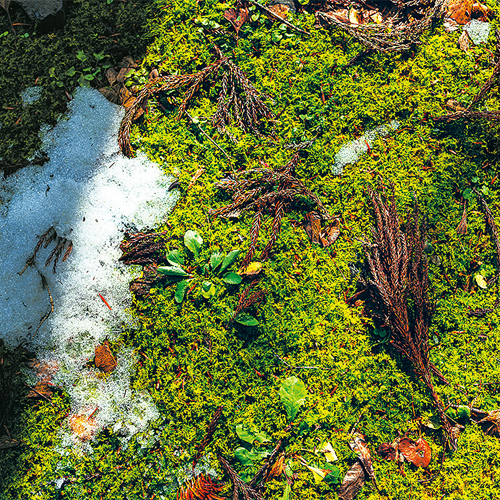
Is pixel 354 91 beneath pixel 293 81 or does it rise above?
beneath

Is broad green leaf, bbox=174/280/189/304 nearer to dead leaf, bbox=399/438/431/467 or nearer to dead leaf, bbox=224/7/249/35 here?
dead leaf, bbox=399/438/431/467

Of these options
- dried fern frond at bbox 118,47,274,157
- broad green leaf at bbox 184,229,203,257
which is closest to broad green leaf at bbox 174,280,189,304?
broad green leaf at bbox 184,229,203,257

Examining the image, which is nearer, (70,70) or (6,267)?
(6,267)

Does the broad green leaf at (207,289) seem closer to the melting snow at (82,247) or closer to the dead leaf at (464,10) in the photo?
the melting snow at (82,247)

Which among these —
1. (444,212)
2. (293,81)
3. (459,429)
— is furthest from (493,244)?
(293,81)

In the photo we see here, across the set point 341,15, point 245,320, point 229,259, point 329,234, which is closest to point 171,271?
point 229,259

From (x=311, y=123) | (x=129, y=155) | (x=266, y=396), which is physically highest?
(x=129, y=155)

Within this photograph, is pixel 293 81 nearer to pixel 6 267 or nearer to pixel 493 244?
pixel 493 244
